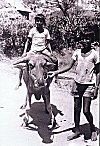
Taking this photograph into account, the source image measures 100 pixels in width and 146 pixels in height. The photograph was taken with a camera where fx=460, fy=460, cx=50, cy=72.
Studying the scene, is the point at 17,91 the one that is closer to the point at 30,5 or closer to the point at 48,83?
the point at 48,83

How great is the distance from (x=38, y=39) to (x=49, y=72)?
A: 16 centimetres

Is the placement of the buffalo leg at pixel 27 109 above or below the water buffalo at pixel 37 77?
below

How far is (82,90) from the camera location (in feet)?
6.70

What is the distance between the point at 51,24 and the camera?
2.07 meters

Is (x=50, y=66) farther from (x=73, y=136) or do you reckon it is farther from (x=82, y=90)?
(x=73, y=136)

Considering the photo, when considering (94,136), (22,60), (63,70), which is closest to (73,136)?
(94,136)

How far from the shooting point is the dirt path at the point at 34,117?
2082mm

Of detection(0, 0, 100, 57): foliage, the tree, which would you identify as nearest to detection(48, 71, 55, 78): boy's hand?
detection(0, 0, 100, 57): foliage

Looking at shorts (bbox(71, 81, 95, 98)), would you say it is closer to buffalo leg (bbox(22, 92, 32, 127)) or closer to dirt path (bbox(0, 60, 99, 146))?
dirt path (bbox(0, 60, 99, 146))

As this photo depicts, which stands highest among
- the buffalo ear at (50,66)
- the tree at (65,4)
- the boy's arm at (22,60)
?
the tree at (65,4)

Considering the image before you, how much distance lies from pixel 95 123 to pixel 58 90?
22cm

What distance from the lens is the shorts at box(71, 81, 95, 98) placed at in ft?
6.66

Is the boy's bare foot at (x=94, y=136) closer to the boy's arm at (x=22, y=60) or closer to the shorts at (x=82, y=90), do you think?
the shorts at (x=82, y=90)

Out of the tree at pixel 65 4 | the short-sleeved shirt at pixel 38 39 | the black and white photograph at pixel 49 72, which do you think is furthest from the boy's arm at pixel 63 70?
the tree at pixel 65 4
